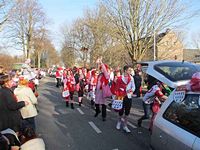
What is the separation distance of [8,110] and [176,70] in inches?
145

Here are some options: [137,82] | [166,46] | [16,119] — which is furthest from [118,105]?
[166,46]

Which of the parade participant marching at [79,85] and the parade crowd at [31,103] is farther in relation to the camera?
the parade participant marching at [79,85]

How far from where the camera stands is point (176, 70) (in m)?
7.36

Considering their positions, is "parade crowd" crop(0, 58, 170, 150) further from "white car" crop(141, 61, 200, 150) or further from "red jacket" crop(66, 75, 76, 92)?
"red jacket" crop(66, 75, 76, 92)

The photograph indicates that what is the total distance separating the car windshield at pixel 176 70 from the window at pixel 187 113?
2.69m

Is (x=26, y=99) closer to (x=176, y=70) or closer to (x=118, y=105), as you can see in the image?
(x=118, y=105)

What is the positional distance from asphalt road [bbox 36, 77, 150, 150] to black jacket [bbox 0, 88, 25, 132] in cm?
146

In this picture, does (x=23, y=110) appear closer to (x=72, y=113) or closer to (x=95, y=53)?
(x=72, y=113)

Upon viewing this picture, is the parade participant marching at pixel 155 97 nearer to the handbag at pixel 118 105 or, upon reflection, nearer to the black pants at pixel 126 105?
the black pants at pixel 126 105

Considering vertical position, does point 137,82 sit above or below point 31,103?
below

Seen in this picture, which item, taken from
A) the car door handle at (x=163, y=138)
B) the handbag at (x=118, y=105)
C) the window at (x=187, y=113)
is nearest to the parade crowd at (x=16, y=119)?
the car door handle at (x=163, y=138)

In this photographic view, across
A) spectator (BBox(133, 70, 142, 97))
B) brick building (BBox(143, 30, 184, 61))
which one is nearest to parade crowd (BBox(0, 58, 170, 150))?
spectator (BBox(133, 70, 142, 97))

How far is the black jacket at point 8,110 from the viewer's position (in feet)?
20.3

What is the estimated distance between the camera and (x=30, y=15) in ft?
175
